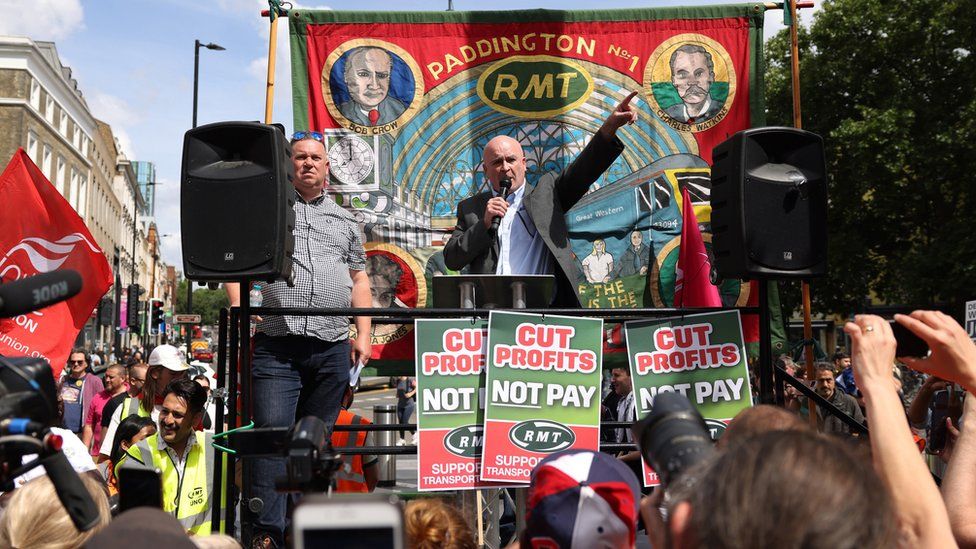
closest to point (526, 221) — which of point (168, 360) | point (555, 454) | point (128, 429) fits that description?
point (128, 429)

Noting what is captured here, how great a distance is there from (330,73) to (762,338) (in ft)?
14.1

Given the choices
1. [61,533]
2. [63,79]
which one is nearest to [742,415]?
[61,533]

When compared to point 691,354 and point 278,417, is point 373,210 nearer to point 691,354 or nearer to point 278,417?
point 278,417

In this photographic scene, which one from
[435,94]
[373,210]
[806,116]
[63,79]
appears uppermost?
[63,79]

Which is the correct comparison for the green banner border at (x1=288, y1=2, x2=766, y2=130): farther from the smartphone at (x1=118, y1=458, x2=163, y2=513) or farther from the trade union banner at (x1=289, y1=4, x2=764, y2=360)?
the smartphone at (x1=118, y1=458, x2=163, y2=513)

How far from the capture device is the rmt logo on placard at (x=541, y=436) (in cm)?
467

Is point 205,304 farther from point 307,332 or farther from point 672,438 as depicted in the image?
point 672,438

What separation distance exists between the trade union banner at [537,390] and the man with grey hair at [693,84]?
3.46 m

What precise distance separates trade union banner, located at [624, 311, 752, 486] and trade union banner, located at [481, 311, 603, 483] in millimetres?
262

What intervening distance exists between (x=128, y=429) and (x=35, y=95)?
4393cm

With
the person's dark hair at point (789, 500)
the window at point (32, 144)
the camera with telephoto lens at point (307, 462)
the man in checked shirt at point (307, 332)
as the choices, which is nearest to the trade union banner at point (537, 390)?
the man in checked shirt at point (307, 332)

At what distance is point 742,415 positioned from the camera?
2463 millimetres

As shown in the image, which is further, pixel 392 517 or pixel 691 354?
pixel 691 354

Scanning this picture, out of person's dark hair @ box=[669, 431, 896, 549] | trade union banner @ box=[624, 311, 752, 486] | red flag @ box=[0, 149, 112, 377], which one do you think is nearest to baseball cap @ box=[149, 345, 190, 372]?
red flag @ box=[0, 149, 112, 377]
